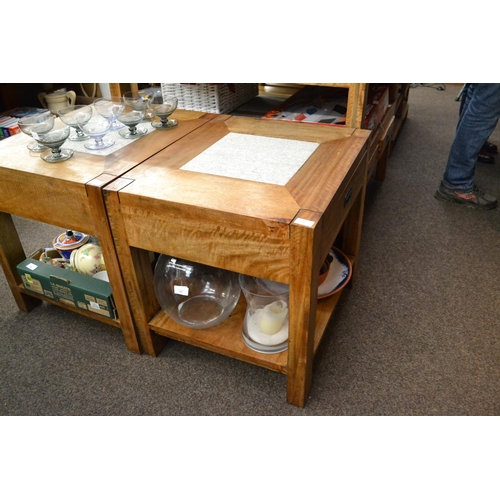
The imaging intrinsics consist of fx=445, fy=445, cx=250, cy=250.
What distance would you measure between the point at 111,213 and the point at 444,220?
1.43 m

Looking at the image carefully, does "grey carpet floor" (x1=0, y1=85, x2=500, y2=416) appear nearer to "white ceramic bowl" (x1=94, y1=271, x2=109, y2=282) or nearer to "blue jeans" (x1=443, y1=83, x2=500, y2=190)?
"white ceramic bowl" (x1=94, y1=271, x2=109, y2=282)

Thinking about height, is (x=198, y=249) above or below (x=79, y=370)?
above

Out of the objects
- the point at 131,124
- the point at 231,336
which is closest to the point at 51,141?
the point at 131,124

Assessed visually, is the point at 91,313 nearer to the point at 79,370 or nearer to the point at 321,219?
the point at 79,370

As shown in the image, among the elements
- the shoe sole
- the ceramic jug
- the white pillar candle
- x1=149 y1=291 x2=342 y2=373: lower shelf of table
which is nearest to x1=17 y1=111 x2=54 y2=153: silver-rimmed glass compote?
x1=149 y1=291 x2=342 y2=373: lower shelf of table

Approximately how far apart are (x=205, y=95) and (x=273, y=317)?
Answer: 0.88 m

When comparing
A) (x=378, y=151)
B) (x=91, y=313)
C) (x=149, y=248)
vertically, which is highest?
(x=149, y=248)

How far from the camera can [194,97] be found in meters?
1.61

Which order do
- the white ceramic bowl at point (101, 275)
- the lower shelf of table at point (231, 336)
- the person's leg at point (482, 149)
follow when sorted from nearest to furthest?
the lower shelf of table at point (231, 336), the white ceramic bowl at point (101, 275), the person's leg at point (482, 149)

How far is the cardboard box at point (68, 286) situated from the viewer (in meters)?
1.22

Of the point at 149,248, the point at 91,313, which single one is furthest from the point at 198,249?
the point at 91,313

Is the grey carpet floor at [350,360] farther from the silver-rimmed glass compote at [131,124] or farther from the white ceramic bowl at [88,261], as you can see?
the silver-rimmed glass compote at [131,124]

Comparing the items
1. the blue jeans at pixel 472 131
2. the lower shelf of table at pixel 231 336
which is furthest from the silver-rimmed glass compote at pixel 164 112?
the blue jeans at pixel 472 131

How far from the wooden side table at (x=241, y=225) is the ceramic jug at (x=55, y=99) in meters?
1.70
